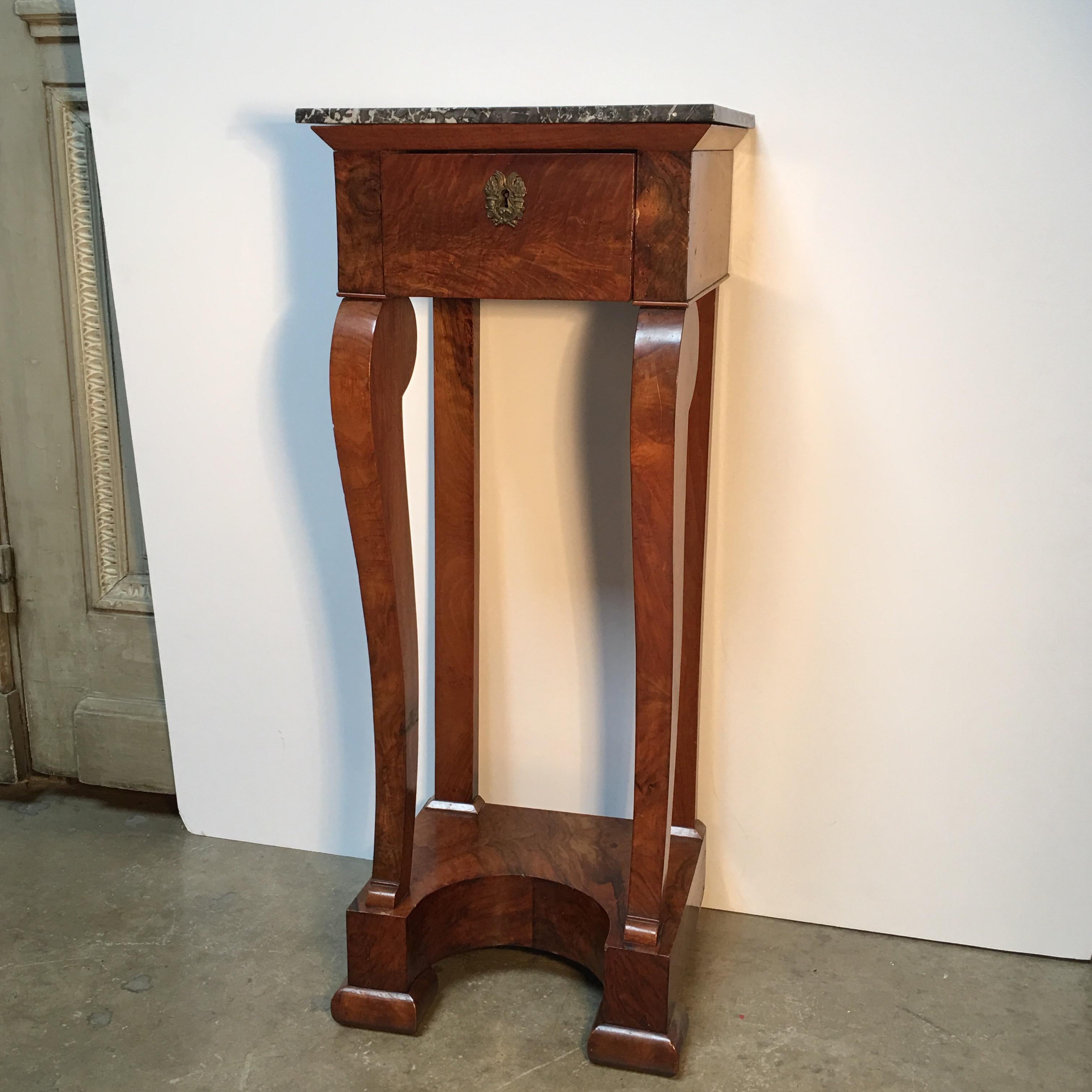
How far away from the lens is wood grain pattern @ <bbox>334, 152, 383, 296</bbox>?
4.98 ft

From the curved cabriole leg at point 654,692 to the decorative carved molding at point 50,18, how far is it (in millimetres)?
1329

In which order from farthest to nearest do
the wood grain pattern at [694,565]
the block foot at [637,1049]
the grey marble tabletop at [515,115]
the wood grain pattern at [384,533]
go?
the wood grain pattern at [694,565] < the block foot at [637,1049] < the wood grain pattern at [384,533] < the grey marble tabletop at [515,115]

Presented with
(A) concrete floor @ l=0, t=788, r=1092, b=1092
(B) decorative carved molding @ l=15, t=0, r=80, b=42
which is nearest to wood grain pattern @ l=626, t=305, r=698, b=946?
(A) concrete floor @ l=0, t=788, r=1092, b=1092

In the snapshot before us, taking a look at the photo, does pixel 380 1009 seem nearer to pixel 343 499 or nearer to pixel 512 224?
pixel 343 499

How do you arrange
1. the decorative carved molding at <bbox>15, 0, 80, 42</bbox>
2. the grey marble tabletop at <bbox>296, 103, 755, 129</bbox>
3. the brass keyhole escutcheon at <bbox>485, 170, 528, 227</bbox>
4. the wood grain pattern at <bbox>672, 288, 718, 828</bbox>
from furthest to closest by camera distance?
the decorative carved molding at <bbox>15, 0, 80, 42</bbox> < the wood grain pattern at <bbox>672, 288, 718, 828</bbox> < the brass keyhole escutcheon at <bbox>485, 170, 528, 227</bbox> < the grey marble tabletop at <bbox>296, 103, 755, 129</bbox>

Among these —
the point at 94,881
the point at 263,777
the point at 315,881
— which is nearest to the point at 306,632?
the point at 263,777

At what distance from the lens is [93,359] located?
2.29 metres

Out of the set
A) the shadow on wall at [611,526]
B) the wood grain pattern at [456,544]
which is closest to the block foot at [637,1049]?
the shadow on wall at [611,526]

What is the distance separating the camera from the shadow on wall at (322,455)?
195cm

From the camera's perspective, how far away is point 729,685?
201 cm

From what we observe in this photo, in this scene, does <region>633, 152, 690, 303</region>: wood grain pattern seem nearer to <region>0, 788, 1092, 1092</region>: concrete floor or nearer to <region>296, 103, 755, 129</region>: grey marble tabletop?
<region>296, 103, 755, 129</region>: grey marble tabletop

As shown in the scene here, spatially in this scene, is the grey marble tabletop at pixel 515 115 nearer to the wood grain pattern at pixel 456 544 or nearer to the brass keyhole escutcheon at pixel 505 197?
the brass keyhole escutcheon at pixel 505 197

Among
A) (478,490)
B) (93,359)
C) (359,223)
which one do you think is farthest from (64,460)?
Answer: (359,223)

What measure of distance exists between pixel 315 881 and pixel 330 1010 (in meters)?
0.39
